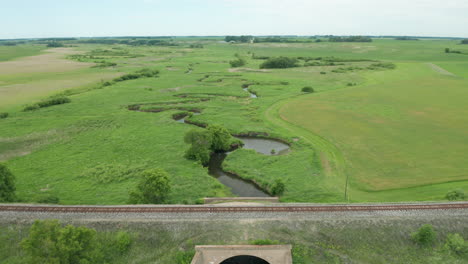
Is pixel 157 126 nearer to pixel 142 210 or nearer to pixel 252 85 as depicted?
pixel 142 210

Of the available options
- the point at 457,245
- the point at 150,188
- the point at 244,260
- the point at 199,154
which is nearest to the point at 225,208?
the point at 244,260

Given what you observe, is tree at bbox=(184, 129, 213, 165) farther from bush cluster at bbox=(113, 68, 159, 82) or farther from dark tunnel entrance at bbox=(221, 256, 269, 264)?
bush cluster at bbox=(113, 68, 159, 82)

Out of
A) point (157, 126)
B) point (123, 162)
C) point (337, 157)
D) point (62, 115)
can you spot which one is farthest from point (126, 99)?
point (337, 157)

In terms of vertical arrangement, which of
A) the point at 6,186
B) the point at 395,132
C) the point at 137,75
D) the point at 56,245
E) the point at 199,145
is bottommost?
the point at 137,75

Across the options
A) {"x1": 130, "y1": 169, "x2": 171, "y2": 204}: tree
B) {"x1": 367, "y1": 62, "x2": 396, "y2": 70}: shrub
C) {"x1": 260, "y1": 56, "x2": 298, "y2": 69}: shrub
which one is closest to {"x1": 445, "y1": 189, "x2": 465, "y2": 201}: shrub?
{"x1": 130, "y1": 169, "x2": 171, "y2": 204}: tree

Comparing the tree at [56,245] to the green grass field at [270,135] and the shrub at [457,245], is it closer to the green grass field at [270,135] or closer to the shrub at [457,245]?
the green grass field at [270,135]

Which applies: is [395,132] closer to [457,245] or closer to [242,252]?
[457,245]
